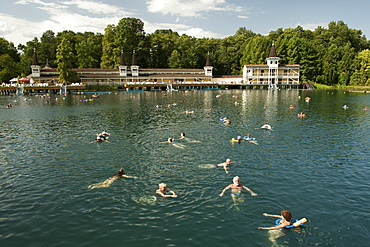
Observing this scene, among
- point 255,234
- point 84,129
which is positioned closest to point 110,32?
point 84,129

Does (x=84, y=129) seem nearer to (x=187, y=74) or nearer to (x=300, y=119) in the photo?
(x=300, y=119)

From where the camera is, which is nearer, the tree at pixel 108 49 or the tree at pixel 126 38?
the tree at pixel 126 38

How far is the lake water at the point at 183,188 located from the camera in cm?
1238

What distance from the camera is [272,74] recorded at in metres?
119

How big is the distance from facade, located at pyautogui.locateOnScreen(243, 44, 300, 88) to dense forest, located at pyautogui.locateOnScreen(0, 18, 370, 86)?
6.11 m

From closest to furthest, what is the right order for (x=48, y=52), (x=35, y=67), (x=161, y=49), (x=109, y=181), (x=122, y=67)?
(x=109, y=181) → (x=35, y=67) → (x=122, y=67) → (x=48, y=52) → (x=161, y=49)

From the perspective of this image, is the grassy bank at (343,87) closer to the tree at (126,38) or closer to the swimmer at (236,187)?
the tree at (126,38)

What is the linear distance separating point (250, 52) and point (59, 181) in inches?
4722

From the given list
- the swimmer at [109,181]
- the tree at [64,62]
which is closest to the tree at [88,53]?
the tree at [64,62]

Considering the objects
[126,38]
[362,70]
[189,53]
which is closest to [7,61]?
[126,38]

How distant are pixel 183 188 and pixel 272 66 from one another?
110 m

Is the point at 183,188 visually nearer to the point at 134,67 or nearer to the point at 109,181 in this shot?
the point at 109,181

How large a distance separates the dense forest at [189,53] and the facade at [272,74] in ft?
20.0

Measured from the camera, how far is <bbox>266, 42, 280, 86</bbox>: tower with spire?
116 m
